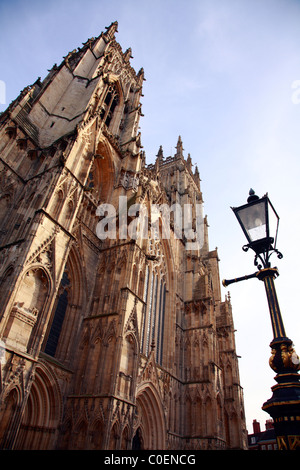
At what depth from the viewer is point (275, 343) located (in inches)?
Result: 129

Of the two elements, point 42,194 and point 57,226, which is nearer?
point 57,226

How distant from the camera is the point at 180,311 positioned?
73.4ft

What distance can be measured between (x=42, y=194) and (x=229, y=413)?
22.4m

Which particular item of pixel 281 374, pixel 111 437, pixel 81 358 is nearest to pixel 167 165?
pixel 81 358

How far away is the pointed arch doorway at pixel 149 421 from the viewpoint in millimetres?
14781

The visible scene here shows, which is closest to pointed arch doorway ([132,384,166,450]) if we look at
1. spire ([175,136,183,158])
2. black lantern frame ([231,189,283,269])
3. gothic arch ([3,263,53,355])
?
gothic arch ([3,263,53,355])

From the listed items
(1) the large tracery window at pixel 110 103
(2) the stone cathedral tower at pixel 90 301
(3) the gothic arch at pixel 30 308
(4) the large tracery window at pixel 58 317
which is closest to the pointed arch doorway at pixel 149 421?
(2) the stone cathedral tower at pixel 90 301

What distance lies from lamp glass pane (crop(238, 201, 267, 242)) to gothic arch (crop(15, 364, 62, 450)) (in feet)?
30.0

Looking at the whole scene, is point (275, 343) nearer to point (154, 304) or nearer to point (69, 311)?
point (69, 311)

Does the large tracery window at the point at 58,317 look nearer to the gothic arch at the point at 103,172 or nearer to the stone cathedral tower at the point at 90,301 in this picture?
the stone cathedral tower at the point at 90,301

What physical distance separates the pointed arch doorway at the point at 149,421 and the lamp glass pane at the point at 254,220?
1314 centimetres

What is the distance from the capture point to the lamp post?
272cm

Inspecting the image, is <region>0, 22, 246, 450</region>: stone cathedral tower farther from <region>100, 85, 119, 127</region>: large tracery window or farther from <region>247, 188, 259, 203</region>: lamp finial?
<region>247, 188, 259, 203</region>: lamp finial

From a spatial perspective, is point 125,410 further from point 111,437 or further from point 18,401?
point 18,401
